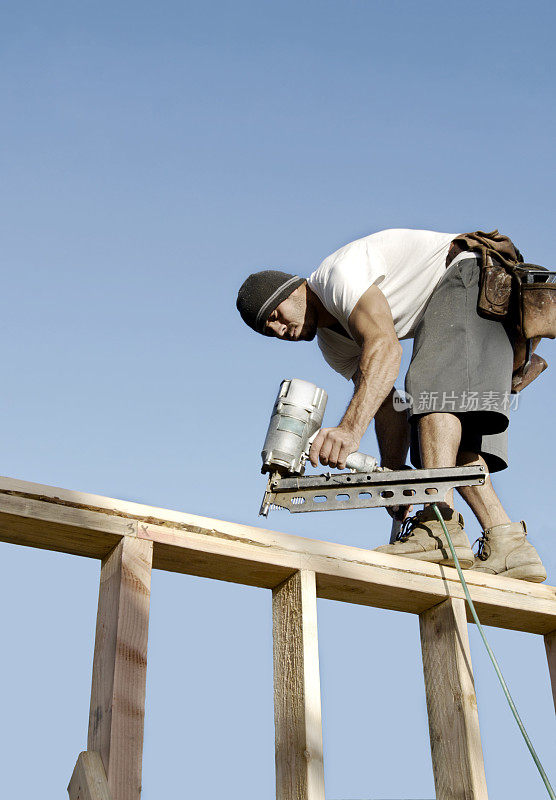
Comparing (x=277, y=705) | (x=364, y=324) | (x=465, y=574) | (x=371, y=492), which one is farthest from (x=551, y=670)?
(x=364, y=324)

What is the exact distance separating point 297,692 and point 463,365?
1238mm

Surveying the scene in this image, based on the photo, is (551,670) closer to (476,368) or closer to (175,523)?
(476,368)

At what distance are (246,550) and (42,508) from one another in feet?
1.65

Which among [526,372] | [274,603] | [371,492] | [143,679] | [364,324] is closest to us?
[143,679]

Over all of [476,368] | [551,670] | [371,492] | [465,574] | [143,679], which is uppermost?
[476,368]

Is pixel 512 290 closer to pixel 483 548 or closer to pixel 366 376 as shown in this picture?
pixel 366 376

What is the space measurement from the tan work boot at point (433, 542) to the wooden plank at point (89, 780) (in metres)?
1.06

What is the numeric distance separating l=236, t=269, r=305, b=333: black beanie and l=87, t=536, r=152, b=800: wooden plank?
132cm

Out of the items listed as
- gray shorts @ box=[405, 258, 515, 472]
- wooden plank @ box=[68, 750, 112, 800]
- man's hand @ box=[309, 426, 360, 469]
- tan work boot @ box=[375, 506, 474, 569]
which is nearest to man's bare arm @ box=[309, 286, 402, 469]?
man's hand @ box=[309, 426, 360, 469]

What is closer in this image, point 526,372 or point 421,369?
point 421,369

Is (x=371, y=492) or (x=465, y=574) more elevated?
(x=371, y=492)

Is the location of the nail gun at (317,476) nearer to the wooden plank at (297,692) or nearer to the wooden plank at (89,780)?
the wooden plank at (297,692)

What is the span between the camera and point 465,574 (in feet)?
8.27

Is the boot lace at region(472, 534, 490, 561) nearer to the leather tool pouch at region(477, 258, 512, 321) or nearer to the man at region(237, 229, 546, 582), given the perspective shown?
the man at region(237, 229, 546, 582)
